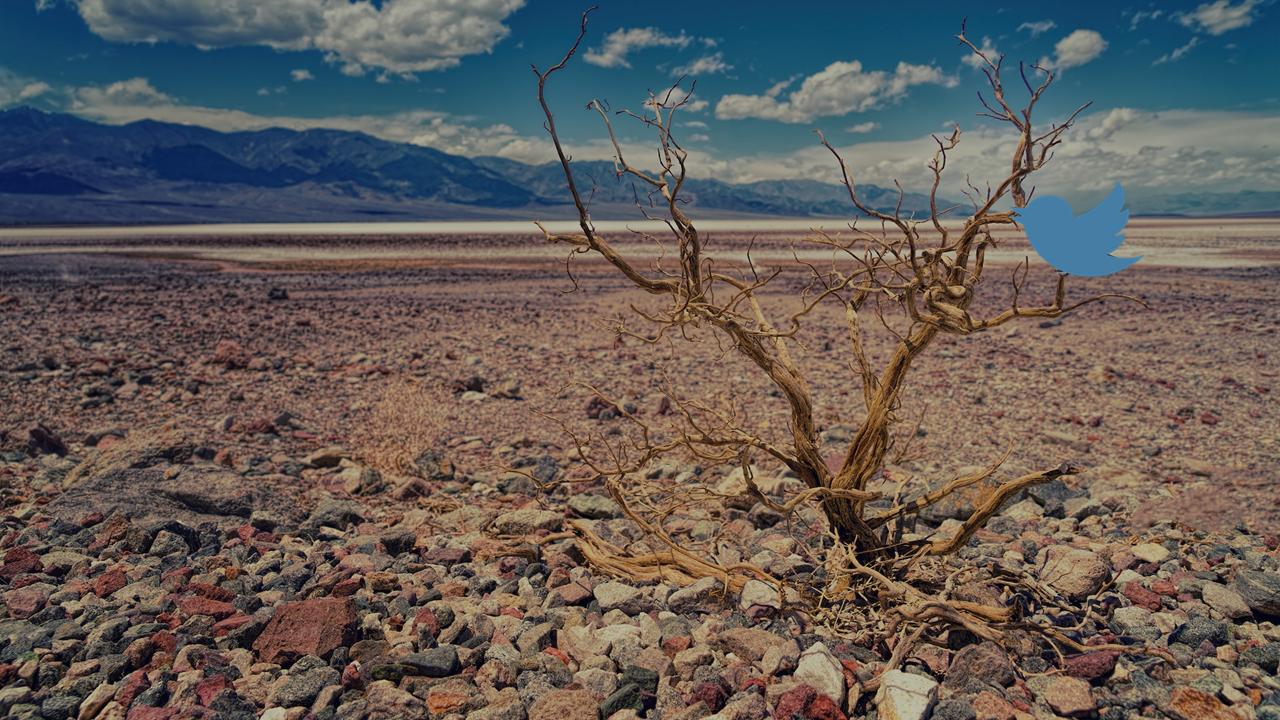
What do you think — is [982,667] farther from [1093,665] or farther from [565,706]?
[565,706]

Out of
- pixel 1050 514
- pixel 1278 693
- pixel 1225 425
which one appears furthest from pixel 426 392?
pixel 1225 425

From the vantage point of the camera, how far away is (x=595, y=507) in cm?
492

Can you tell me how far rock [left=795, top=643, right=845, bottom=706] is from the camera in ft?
8.52

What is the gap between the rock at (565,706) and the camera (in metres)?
2.51

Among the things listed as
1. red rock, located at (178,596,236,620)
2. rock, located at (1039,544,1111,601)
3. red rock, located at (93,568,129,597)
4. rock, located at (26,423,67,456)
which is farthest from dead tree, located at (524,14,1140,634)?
rock, located at (26,423,67,456)

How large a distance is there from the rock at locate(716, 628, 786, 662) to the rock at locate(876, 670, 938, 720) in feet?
1.59

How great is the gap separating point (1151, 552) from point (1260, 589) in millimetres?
723

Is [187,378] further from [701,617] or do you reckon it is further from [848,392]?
[848,392]

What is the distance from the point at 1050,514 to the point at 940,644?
100 inches

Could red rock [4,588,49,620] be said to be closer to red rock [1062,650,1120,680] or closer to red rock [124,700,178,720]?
red rock [124,700,178,720]

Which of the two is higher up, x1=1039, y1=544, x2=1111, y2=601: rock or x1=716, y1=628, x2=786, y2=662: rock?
x1=1039, y1=544, x2=1111, y2=601: rock

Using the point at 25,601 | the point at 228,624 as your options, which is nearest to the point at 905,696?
Result: the point at 228,624

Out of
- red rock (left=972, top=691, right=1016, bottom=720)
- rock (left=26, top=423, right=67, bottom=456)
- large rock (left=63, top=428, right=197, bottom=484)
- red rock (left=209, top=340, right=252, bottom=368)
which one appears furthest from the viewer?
red rock (left=209, top=340, right=252, bottom=368)

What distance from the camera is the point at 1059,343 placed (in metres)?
10.8
